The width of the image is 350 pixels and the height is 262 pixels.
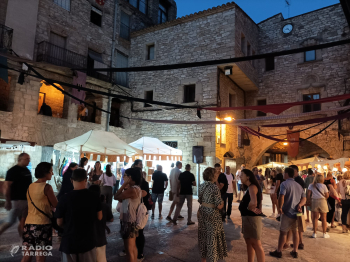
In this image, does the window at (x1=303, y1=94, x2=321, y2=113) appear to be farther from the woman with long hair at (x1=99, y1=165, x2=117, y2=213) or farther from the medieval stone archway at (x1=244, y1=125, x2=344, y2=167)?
the woman with long hair at (x1=99, y1=165, x2=117, y2=213)

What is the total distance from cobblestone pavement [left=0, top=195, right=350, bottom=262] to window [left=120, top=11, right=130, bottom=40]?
40.1 feet

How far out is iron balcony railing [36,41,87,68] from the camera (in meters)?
10.8

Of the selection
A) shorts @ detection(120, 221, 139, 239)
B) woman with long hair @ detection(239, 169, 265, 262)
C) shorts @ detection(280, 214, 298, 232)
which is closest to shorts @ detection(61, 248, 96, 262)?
shorts @ detection(120, 221, 139, 239)

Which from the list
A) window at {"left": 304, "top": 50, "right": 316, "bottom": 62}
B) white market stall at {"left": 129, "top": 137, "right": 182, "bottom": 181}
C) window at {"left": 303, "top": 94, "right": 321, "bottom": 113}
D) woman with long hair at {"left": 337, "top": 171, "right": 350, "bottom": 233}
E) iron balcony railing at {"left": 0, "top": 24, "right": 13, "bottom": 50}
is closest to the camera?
woman with long hair at {"left": 337, "top": 171, "right": 350, "bottom": 233}

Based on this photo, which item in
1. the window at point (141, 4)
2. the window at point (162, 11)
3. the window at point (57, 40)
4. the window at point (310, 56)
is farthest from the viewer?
the window at point (162, 11)

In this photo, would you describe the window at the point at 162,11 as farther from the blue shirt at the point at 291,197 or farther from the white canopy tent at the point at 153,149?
the blue shirt at the point at 291,197

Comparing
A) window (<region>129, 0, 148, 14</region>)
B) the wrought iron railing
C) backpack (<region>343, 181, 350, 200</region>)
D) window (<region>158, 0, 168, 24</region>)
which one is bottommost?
backpack (<region>343, 181, 350, 200</region>)

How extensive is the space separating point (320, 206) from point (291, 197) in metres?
1.96

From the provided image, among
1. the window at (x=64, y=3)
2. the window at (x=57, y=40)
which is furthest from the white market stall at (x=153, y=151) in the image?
the window at (x=64, y=3)

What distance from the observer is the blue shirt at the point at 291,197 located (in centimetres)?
409

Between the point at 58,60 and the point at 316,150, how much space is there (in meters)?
17.9

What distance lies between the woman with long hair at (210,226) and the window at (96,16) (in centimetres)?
1321

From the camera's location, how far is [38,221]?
113 inches

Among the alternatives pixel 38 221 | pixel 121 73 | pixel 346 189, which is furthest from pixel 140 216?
pixel 121 73
